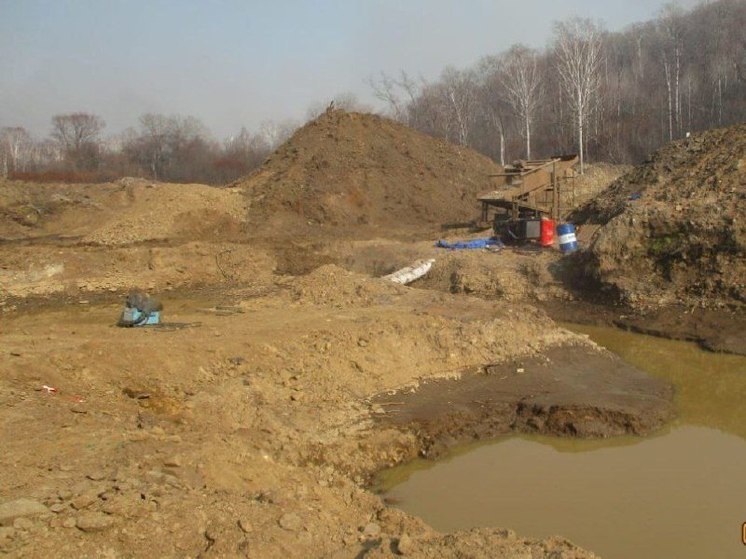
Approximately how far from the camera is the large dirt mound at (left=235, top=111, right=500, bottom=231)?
21703 mm

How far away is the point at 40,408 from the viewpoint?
5840 mm

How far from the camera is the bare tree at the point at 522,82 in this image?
3241cm

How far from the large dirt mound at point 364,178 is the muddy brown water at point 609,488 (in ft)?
48.5

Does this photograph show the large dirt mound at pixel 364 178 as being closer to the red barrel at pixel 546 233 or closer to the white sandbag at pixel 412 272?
the red barrel at pixel 546 233

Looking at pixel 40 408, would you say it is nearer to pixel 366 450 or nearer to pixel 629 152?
pixel 366 450

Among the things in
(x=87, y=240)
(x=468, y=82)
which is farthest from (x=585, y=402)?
(x=468, y=82)

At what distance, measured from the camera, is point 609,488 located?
19.4 feet

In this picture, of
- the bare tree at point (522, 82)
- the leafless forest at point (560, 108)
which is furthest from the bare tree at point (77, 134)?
the bare tree at point (522, 82)

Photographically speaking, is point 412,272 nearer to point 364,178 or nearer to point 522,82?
point 364,178

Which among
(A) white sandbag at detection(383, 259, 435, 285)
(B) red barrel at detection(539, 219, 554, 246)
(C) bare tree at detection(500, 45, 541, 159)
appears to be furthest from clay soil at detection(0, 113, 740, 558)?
(C) bare tree at detection(500, 45, 541, 159)

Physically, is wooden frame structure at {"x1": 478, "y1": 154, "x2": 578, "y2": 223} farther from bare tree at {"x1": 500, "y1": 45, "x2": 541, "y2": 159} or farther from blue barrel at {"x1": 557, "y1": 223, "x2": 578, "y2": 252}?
bare tree at {"x1": 500, "y1": 45, "x2": 541, "y2": 159}

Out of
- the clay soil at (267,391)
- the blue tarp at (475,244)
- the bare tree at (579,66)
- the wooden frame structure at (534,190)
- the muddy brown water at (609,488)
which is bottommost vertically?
the muddy brown water at (609,488)

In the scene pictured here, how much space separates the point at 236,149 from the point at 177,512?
54.9 metres

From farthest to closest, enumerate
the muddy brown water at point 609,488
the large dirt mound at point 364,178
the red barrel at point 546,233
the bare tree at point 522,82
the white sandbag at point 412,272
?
1. the bare tree at point 522,82
2. the large dirt mound at point 364,178
3. the red barrel at point 546,233
4. the white sandbag at point 412,272
5. the muddy brown water at point 609,488
